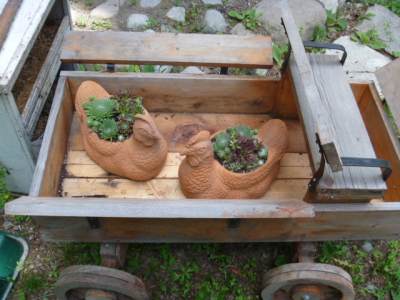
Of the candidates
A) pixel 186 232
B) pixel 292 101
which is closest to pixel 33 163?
pixel 186 232

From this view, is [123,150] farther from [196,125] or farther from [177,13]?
[177,13]

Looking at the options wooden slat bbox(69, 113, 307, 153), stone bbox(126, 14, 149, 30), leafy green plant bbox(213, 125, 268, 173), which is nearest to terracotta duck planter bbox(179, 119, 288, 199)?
leafy green plant bbox(213, 125, 268, 173)

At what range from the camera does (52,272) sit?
2.43 metres

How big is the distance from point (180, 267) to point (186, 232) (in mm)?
667

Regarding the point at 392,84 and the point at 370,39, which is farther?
the point at 370,39

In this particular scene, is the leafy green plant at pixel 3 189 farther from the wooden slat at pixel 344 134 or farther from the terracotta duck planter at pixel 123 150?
the wooden slat at pixel 344 134

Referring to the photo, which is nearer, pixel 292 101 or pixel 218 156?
pixel 218 156

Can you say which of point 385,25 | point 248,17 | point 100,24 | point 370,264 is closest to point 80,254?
point 370,264

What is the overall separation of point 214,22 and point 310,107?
215cm

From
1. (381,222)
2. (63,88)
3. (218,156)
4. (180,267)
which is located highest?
(63,88)

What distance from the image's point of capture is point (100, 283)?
1.84m

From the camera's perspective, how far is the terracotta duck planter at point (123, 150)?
2.12 metres

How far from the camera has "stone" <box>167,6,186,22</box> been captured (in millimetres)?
3654

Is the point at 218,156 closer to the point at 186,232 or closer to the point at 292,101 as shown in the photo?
the point at 186,232
